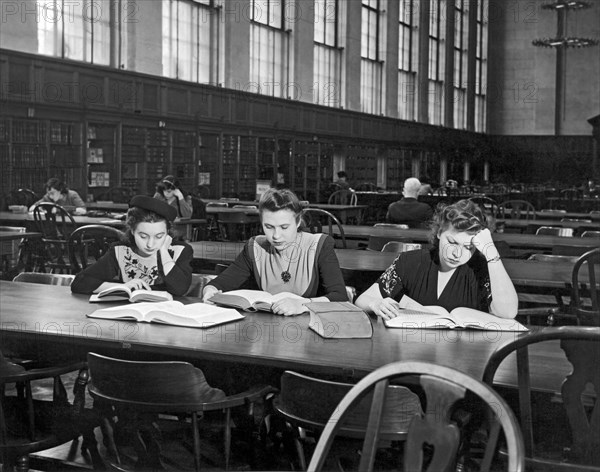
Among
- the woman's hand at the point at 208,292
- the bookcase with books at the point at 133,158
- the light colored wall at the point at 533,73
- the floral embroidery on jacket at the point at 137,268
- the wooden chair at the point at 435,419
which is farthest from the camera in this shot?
the light colored wall at the point at 533,73

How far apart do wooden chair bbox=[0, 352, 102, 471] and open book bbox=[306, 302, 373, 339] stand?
73 centimetres

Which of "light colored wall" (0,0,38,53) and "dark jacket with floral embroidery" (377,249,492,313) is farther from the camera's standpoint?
"light colored wall" (0,0,38,53)

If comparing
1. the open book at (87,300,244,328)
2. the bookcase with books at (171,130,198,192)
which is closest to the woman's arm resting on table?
the open book at (87,300,244,328)

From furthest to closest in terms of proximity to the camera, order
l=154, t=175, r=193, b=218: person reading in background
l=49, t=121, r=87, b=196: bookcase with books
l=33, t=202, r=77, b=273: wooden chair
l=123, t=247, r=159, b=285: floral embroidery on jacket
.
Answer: l=49, t=121, r=87, b=196: bookcase with books
l=154, t=175, r=193, b=218: person reading in background
l=33, t=202, r=77, b=273: wooden chair
l=123, t=247, r=159, b=285: floral embroidery on jacket

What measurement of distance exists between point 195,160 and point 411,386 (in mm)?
9756

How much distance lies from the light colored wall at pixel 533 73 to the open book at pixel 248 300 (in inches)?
916

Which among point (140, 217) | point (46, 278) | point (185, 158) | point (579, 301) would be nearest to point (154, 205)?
point (140, 217)

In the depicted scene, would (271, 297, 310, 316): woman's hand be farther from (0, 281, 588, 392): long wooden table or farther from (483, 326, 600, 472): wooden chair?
(483, 326, 600, 472): wooden chair

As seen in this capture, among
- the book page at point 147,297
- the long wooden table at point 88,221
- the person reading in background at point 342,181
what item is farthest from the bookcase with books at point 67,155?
the book page at point 147,297

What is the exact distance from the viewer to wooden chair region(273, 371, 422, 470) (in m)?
1.96

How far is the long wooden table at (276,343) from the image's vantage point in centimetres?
210

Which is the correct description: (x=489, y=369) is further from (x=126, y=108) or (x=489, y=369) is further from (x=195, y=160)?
(x=195, y=160)

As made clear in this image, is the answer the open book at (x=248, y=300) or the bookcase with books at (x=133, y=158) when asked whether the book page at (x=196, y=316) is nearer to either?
the open book at (x=248, y=300)

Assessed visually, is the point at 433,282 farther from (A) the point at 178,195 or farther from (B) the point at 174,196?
(B) the point at 174,196
